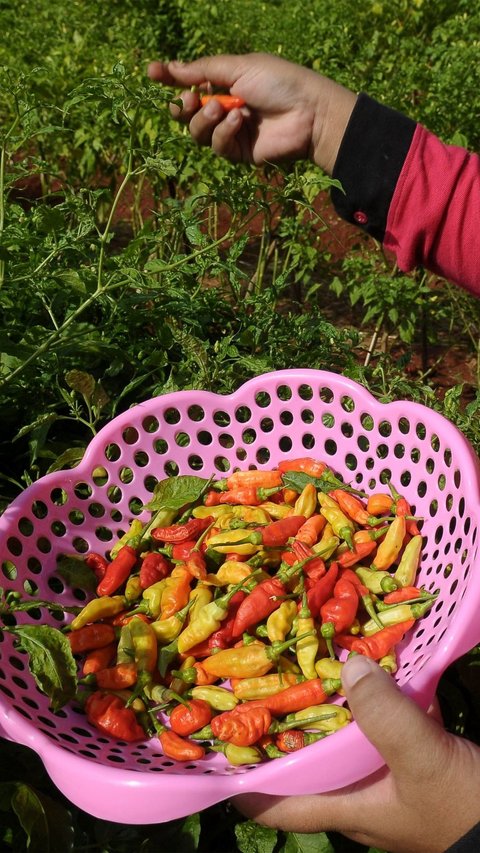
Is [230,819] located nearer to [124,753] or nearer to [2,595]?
[124,753]

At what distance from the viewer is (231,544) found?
6.14ft

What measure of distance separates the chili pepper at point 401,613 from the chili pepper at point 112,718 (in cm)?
53

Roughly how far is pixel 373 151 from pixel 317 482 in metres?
1.00

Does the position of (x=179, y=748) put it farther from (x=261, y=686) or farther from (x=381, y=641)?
(x=381, y=641)

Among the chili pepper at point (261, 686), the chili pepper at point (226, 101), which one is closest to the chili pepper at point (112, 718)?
the chili pepper at point (261, 686)

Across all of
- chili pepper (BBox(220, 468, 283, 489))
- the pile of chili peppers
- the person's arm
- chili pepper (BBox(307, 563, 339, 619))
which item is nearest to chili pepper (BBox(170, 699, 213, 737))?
the pile of chili peppers

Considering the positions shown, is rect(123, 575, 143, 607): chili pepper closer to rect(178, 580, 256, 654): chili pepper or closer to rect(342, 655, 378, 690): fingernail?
rect(178, 580, 256, 654): chili pepper

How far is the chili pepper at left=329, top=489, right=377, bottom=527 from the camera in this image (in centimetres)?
192

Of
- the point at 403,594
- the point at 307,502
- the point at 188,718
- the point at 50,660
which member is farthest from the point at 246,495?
the point at 50,660

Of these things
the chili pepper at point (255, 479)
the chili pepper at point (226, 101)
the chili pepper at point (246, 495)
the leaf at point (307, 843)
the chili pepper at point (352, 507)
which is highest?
the chili pepper at point (226, 101)

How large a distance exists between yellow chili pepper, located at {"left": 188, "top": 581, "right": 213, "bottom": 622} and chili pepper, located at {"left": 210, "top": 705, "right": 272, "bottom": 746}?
0.87 feet

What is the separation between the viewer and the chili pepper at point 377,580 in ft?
5.82

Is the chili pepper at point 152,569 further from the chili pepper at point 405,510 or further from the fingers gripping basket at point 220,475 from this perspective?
the chili pepper at point 405,510

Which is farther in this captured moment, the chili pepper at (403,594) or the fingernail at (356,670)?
the chili pepper at (403,594)
